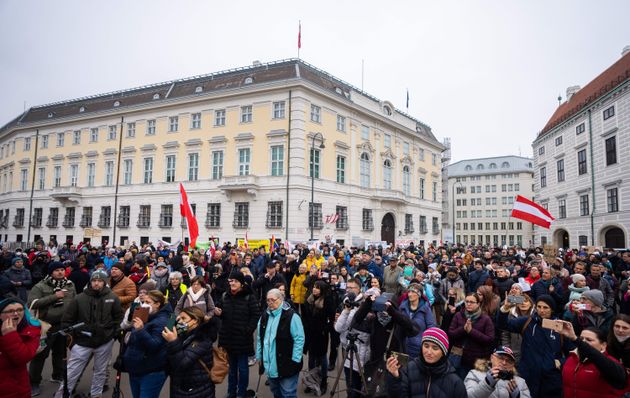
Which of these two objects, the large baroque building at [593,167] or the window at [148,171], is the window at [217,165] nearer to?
the window at [148,171]

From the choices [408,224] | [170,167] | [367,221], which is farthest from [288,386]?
[408,224]

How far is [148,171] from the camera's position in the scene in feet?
115

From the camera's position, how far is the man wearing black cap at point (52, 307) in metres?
6.52

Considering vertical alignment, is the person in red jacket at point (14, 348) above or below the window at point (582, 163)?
below

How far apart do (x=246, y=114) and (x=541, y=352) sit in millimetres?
29356

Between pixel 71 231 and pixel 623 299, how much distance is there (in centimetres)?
4278

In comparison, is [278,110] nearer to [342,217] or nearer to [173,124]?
[342,217]

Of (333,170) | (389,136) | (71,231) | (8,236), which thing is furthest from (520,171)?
(8,236)

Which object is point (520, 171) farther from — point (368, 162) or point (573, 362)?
point (573, 362)

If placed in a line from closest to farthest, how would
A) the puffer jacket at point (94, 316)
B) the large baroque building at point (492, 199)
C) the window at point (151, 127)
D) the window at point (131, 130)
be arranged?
the puffer jacket at point (94, 316)
the window at point (151, 127)
the window at point (131, 130)
the large baroque building at point (492, 199)

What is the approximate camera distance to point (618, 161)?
2725 centimetres

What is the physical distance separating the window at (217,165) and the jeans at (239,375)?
26.7 m

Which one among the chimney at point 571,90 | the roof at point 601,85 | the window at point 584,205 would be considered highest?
the chimney at point 571,90

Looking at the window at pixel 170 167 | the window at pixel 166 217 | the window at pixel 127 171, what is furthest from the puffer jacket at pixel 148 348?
the window at pixel 127 171
